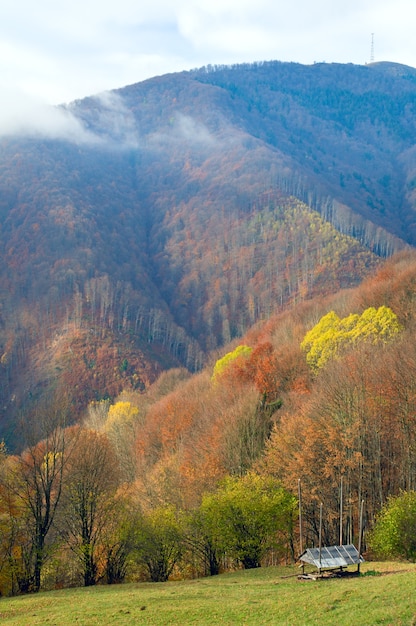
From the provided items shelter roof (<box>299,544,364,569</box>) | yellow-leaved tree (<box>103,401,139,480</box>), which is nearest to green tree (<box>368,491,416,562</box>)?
shelter roof (<box>299,544,364,569</box>)

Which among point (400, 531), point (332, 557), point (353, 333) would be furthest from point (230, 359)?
point (332, 557)

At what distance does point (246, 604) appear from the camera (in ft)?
87.4

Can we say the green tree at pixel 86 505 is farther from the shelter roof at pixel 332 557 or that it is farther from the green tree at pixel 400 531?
the green tree at pixel 400 531

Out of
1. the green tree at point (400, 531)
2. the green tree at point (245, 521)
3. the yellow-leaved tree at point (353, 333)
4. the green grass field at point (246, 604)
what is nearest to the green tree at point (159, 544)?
the green tree at point (245, 521)

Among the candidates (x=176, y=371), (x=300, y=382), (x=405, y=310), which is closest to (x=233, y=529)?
(x=300, y=382)

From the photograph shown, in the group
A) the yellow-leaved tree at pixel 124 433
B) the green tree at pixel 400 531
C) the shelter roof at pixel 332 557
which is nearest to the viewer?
the shelter roof at pixel 332 557

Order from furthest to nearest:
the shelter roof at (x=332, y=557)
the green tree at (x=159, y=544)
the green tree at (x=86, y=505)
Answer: the green tree at (x=86, y=505) → the green tree at (x=159, y=544) → the shelter roof at (x=332, y=557)

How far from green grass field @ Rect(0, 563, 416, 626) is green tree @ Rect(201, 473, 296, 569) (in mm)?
9296

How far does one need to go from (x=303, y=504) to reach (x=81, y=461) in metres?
→ 18.3

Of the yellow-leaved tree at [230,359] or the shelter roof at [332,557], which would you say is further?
the yellow-leaved tree at [230,359]

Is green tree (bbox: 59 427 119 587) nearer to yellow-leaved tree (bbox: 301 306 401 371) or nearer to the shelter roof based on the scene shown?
the shelter roof

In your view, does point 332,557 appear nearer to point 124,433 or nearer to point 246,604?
point 246,604

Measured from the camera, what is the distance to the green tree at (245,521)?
4438cm

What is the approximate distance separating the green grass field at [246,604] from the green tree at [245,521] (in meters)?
9.30
